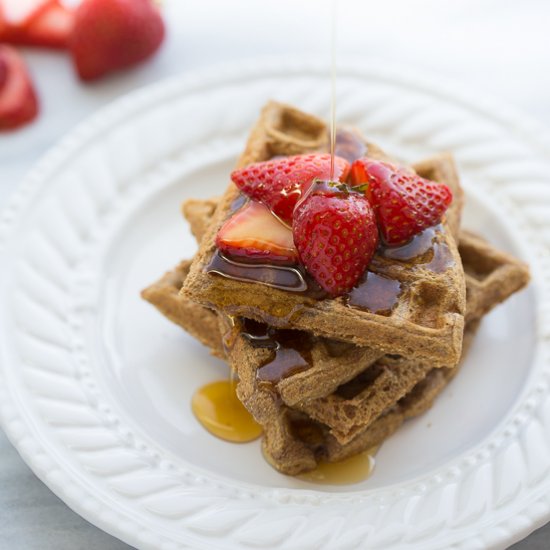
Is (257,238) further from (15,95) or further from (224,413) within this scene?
(15,95)

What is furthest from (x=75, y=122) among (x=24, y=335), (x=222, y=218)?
(x=222, y=218)

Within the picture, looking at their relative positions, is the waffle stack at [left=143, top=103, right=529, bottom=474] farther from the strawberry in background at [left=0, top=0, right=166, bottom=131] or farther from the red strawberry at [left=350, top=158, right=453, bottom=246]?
the strawberry in background at [left=0, top=0, right=166, bottom=131]

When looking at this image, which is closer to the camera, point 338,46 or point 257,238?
point 257,238

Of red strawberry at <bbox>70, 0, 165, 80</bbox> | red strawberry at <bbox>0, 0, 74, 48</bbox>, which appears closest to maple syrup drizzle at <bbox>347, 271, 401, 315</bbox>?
red strawberry at <bbox>70, 0, 165, 80</bbox>

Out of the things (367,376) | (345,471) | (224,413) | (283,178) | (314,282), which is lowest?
(345,471)

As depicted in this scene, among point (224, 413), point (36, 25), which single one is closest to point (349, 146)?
point (224, 413)

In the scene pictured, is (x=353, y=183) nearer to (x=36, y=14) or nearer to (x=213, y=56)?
(x=213, y=56)
